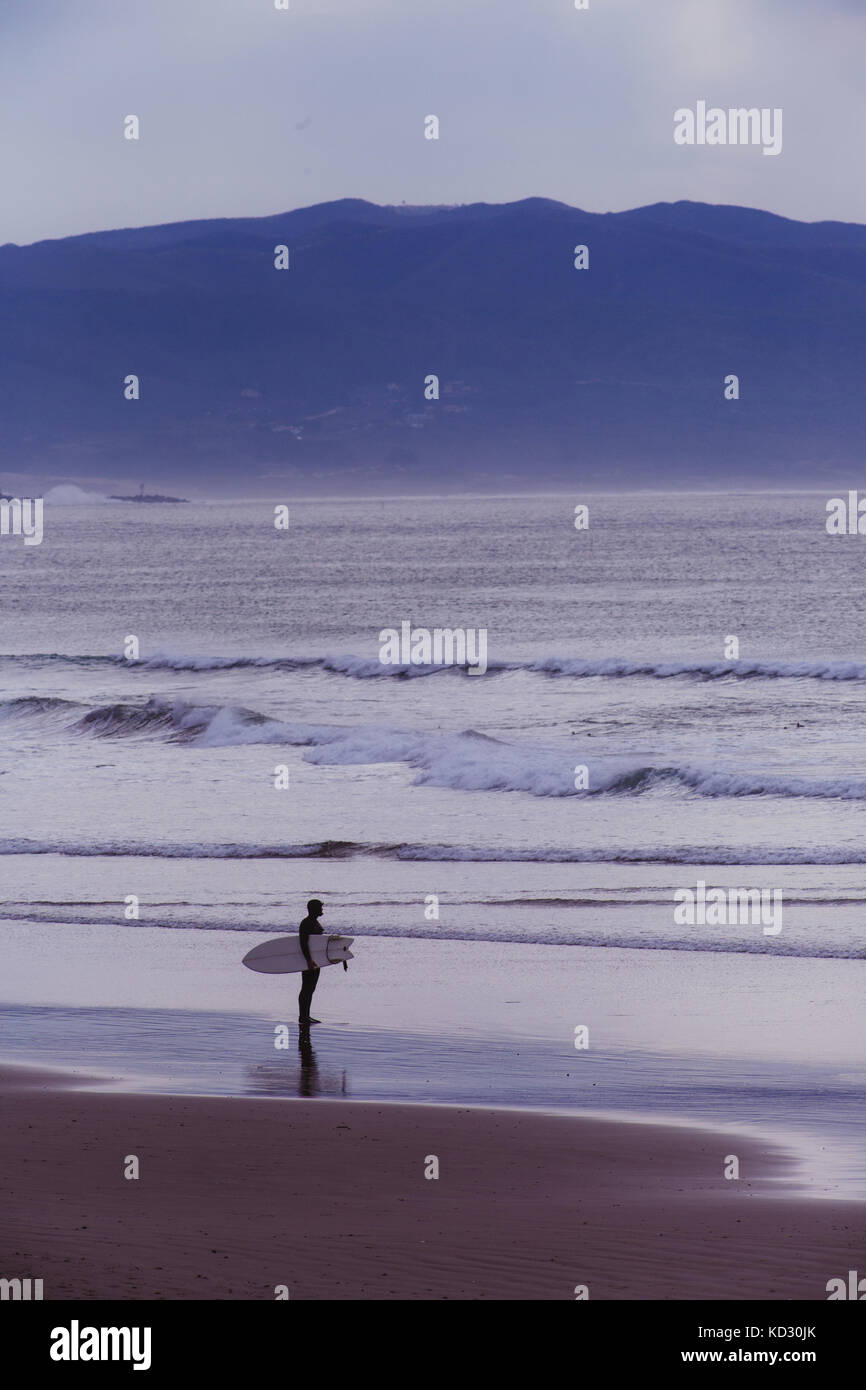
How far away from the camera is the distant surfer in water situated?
593 inches

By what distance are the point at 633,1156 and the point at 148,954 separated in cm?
857

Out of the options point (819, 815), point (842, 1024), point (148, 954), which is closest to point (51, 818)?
point (148, 954)

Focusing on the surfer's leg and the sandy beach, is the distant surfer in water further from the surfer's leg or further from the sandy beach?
the sandy beach

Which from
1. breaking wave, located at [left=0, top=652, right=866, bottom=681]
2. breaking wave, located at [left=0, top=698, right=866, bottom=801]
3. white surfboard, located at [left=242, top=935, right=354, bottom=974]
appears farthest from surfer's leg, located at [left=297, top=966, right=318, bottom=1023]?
breaking wave, located at [left=0, top=652, right=866, bottom=681]

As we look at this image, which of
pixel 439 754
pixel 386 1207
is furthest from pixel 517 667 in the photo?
pixel 386 1207

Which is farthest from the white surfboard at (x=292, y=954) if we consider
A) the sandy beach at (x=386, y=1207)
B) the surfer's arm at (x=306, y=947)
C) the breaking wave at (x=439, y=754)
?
the breaking wave at (x=439, y=754)

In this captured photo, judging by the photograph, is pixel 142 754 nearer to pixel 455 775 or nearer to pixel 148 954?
pixel 455 775

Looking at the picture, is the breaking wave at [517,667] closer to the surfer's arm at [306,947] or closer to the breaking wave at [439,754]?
the breaking wave at [439,754]

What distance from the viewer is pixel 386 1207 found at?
9.94m

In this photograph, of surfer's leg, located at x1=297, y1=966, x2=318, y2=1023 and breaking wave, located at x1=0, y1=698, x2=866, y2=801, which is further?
breaking wave, located at x1=0, y1=698, x2=866, y2=801

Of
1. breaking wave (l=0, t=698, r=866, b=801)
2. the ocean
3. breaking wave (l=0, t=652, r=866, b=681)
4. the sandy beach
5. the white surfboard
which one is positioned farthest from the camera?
breaking wave (l=0, t=652, r=866, b=681)

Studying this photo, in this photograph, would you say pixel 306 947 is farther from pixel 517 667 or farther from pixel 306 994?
pixel 517 667

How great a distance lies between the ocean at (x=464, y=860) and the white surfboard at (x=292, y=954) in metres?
0.38

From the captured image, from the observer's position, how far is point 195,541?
14688cm
